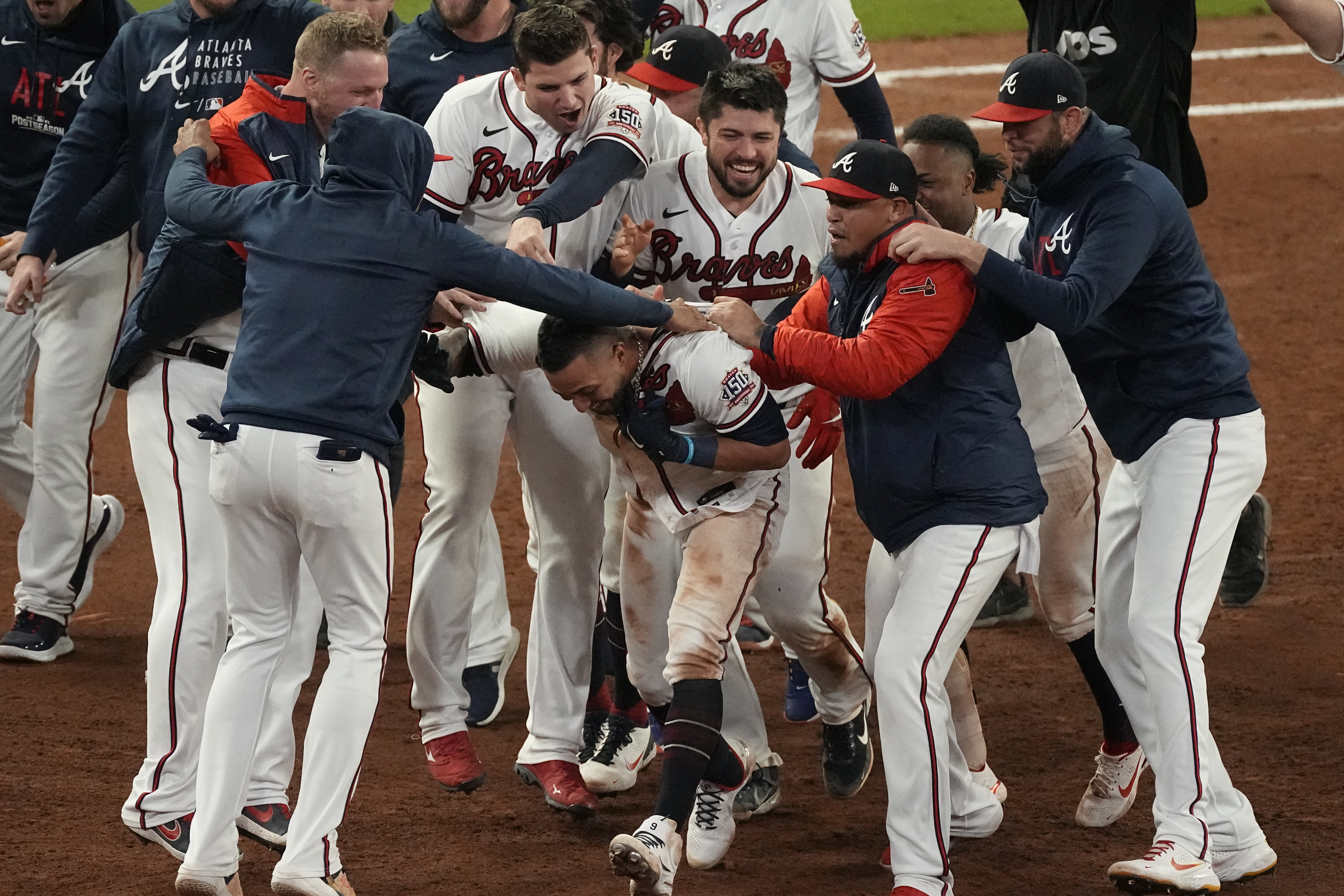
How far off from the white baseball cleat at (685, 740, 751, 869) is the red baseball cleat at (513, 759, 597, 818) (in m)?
0.40

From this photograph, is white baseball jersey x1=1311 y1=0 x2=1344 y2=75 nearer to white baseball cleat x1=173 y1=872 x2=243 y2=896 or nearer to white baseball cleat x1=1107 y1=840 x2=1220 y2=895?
white baseball cleat x1=1107 y1=840 x2=1220 y2=895

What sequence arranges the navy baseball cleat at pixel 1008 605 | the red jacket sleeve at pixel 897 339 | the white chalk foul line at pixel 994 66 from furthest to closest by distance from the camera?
the white chalk foul line at pixel 994 66 < the navy baseball cleat at pixel 1008 605 < the red jacket sleeve at pixel 897 339

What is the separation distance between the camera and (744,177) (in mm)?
4875

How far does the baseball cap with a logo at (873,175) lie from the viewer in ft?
13.9

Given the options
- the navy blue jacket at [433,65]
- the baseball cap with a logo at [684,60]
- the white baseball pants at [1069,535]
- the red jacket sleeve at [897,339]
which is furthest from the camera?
the navy blue jacket at [433,65]

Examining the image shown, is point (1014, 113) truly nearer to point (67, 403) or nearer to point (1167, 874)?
point (1167, 874)

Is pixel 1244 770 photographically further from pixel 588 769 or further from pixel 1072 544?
pixel 588 769

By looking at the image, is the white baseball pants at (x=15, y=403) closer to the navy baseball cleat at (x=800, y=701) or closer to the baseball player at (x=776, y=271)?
the baseball player at (x=776, y=271)

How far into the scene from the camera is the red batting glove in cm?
486

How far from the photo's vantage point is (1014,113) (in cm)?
445

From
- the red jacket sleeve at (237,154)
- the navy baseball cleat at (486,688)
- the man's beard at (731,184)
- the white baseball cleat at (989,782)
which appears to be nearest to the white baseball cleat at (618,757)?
the navy baseball cleat at (486,688)

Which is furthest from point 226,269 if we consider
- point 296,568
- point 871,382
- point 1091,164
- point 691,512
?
point 1091,164

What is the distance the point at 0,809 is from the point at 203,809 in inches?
46.7

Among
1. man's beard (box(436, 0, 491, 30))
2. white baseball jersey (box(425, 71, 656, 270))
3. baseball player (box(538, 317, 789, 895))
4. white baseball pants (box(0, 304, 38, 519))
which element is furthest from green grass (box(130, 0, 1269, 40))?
baseball player (box(538, 317, 789, 895))
